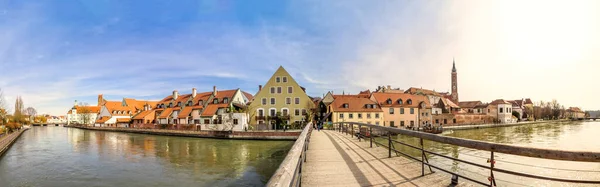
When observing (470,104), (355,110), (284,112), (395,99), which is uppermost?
(395,99)

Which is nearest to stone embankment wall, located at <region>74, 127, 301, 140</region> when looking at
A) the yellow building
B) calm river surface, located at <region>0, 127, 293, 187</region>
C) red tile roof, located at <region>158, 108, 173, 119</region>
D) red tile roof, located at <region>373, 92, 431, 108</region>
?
red tile roof, located at <region>158, 108, 173, 119</region>

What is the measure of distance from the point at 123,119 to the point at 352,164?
93697 mm

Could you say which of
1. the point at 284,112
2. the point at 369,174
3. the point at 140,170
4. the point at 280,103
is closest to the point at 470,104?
the point at 284,112

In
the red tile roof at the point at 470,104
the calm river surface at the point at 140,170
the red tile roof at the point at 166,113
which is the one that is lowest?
the calm river surface at the point at 140,170

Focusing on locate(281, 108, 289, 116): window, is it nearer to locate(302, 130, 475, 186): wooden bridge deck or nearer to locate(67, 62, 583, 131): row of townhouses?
locate(67, 62, 583, 131): row of townhouses

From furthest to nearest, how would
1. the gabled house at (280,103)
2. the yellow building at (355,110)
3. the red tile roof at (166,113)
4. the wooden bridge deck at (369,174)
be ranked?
the red tile roof at (166,113), the yellow building at (355,110), the gabled house at (280,103), the wooden bridge deck at (369,174)

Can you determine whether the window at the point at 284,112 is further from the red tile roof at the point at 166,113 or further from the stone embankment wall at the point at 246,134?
the red tile roof at the point at 166,113

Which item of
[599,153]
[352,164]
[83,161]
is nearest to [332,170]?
[352,164]

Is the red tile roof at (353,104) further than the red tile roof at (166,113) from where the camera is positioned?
No

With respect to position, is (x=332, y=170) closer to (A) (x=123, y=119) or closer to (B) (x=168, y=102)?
(B) (x=168, y=102)

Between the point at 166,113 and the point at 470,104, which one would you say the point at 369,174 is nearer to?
the point at 166,113

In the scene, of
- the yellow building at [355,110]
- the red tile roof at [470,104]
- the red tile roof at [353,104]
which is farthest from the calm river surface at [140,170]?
the red tile roof at [470,104]

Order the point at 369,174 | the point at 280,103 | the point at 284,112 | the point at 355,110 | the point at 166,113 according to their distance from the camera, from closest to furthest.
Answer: the point at 369,174, the point at 284,112, the point at 280,103, the point at 355,110, the point at 166,113

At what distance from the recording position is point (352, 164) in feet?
23.0
